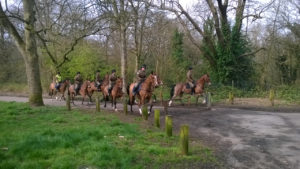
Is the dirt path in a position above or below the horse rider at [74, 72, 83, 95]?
below

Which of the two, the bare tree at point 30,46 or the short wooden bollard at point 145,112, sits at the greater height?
the bare tree at point 30,46

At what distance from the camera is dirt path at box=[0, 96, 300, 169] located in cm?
743

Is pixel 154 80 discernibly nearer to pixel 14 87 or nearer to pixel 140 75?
pixel 140 75

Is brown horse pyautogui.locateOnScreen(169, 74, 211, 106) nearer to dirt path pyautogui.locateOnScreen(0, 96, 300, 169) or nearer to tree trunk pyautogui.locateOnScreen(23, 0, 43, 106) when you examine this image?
dirt path pyautogui.locateOnScreen(0, 96, 300, 169)

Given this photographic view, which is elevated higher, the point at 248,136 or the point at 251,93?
the point at 251,93

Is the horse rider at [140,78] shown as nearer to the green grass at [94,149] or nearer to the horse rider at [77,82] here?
the green grass at [94,149]

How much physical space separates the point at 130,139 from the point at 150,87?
19.3 feet

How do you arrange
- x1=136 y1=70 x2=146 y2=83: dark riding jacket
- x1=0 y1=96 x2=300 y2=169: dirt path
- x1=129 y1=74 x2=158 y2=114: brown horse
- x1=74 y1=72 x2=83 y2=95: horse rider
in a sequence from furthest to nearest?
1. x1=74 y1=72 x2=83 y2=95: horse rider
2. x1=136 y1=70 x2=146 y2=83: dark riding jacket
3. x1=129 y1=74 x2=158 y2=114: brown horse
4. x1=0 y1=96 x2=300 y2=169: dirt path

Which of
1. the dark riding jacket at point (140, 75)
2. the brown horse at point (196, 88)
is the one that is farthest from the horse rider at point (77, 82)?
the dark riding jacket at point (140, 75)

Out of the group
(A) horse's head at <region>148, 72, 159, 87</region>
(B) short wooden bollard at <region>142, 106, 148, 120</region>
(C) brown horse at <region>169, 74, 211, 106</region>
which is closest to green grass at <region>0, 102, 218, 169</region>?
(B) short wooden bollard at <region>142, 106, 148, 120</region>

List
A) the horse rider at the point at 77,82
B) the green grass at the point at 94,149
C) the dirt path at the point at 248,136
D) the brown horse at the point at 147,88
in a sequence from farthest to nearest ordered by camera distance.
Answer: the horse rider at the point at 77,82, the brown horse at the point at 147,88, the dirt path at the point at 248,136, the green grass at the point at 94,149

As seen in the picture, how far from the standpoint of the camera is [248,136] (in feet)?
33.9

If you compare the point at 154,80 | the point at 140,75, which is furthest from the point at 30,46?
the point at 154,80

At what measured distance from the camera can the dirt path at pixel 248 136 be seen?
7.43 metres
